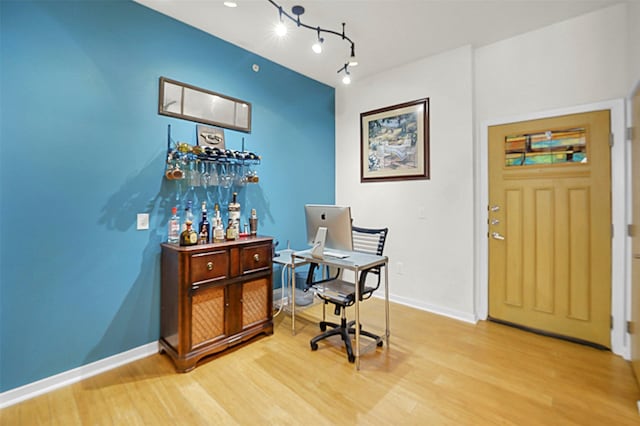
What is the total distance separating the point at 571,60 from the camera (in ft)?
8.42

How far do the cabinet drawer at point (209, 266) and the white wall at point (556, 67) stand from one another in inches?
116

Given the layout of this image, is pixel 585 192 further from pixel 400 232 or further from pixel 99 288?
pixel 99 288

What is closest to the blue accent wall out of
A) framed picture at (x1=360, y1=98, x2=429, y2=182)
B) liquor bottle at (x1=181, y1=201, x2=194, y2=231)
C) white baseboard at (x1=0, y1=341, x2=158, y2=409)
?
white baseboard at (x1=0, y1=341, x2=158, y2=409)

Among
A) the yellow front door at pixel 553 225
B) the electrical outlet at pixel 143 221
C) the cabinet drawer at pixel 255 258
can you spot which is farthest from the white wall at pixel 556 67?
the electrical outlet at pixel 143 221

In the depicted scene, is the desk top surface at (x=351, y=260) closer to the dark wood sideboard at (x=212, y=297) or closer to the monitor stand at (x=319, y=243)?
the monitor stand at (x=319, y=243)

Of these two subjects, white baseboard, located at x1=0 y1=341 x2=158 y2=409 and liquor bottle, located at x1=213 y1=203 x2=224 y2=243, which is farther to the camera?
liquor bottle, located at x1=213 y1=203 x2=224 y2=243

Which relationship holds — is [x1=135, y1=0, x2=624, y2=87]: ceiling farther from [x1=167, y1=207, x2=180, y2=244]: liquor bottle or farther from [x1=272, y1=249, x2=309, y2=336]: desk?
[x1=272, y1=249, x2=309, y2=336]: desk

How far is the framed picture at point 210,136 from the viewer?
268cm

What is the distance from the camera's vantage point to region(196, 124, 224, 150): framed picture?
8.78 feet

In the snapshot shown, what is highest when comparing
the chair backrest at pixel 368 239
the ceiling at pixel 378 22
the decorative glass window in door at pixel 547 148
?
the ceiling at pixel 378 22

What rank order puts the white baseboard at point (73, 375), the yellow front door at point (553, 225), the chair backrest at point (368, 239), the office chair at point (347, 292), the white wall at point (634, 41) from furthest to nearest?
the chair backrest at point (368, 239) → the yellow front door at point (553, 225) → the office chair at point (347, 292) → the white wall at point (634, 41) → the white baseboard at point (73, 375)

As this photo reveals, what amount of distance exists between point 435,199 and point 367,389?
217cm

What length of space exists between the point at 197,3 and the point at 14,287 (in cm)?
244

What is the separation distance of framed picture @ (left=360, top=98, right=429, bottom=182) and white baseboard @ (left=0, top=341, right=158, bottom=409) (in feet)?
10.1
